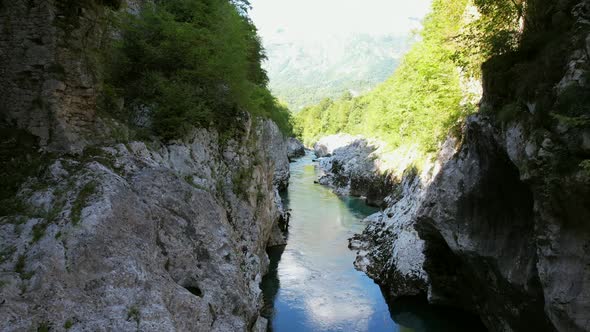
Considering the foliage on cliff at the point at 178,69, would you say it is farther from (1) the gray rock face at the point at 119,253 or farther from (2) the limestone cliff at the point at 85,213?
(1) the gray rock face at the point at 119,253

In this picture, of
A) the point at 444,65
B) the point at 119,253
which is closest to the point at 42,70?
the point at 119,253

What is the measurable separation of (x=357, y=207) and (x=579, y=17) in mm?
27784

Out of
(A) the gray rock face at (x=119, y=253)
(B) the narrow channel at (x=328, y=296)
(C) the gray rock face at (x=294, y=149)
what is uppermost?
(C) the gray rock face at (x=294, y=149)

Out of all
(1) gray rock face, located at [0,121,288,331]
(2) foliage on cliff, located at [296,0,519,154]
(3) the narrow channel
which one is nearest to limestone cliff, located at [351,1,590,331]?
(3) the narrow channel

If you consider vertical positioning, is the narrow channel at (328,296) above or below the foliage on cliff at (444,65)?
below

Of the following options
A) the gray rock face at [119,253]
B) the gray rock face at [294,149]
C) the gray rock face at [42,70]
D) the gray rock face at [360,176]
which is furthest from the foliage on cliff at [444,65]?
the gray rock face at [294,149]

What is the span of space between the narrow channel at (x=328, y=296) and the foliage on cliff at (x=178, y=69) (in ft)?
25.7

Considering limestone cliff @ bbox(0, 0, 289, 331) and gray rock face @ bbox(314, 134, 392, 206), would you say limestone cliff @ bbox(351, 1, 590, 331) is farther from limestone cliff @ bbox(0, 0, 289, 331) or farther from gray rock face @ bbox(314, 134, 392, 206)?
gray rock face @ bbox(314, 134, 392, 206)

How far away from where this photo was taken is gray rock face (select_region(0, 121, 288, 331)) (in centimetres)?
622

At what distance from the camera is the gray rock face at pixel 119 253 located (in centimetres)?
622

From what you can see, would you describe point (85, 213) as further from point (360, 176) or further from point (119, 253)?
point (360, 176)

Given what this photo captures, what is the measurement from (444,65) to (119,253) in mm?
20561

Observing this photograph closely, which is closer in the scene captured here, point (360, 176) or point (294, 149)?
point (360, 176)

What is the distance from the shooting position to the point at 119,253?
7.07 metres
